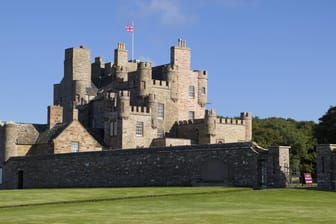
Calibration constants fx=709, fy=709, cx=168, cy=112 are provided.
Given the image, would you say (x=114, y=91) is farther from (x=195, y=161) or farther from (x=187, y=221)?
(x=187, y=221)

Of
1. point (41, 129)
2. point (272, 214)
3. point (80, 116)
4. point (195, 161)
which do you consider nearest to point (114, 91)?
point (80, 116)

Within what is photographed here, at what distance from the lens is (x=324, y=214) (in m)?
25.9

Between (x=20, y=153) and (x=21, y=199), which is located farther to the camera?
(x=20, y=153)

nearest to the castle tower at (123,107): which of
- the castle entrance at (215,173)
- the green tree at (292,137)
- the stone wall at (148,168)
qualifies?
the stone wall at (148,168)

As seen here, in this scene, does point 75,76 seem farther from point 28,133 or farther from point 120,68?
point 28,133

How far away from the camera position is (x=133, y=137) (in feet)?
241

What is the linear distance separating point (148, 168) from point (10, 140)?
23125mm

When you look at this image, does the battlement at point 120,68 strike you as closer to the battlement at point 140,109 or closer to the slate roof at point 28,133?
the battlement at point 140,109

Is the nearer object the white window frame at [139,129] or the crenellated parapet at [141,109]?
the white window frame at [139,129]

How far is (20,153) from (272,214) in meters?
49.9

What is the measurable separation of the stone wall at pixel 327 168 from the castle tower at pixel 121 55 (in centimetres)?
4998

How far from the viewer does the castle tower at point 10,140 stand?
70.5 meters

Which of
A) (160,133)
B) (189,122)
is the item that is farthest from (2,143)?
(189,122)

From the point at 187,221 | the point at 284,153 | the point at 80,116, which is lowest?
the point at 187,221
